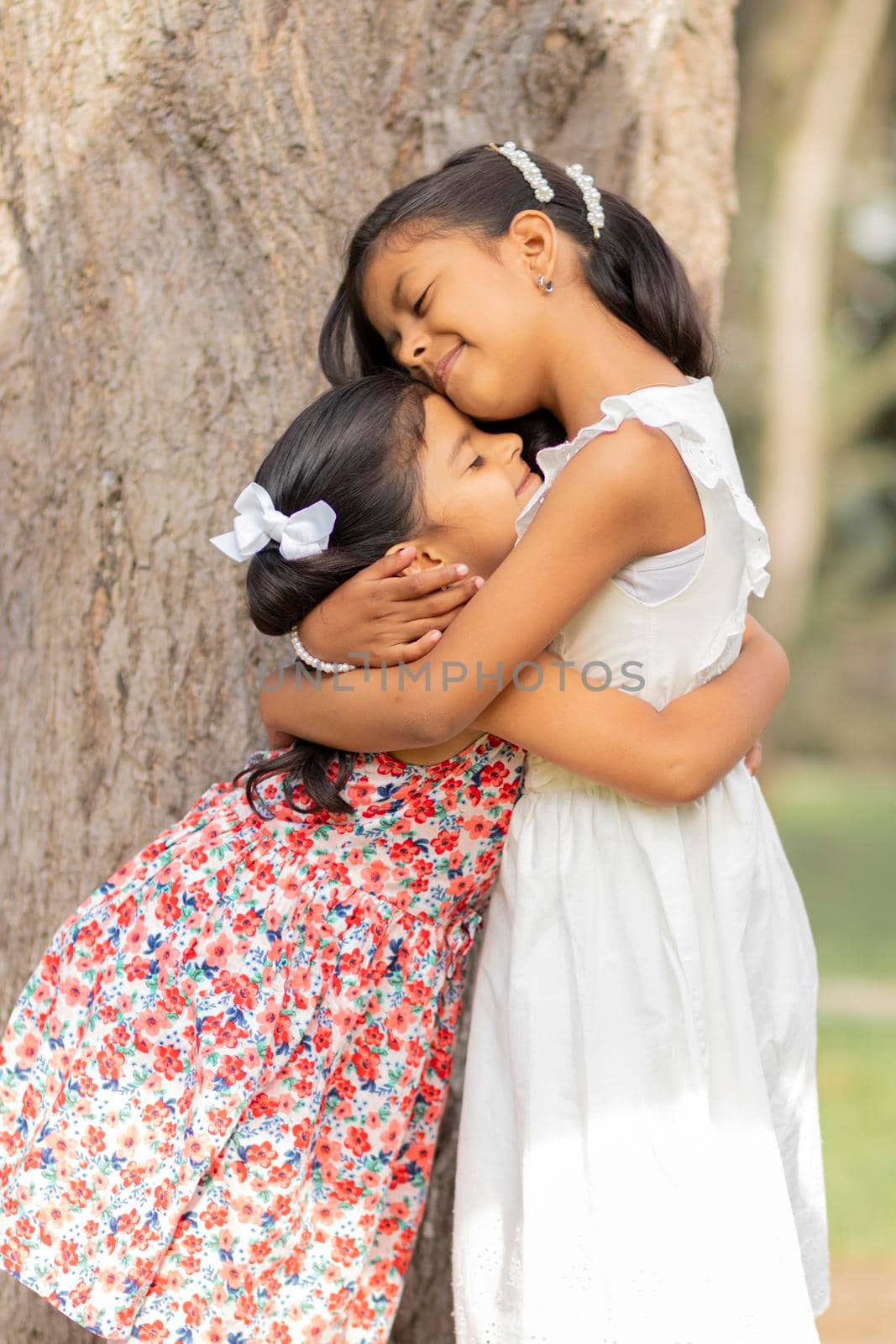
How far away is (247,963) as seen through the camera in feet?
6.24

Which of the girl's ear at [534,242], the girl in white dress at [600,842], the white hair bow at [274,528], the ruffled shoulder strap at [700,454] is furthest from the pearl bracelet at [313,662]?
the girl's ear at [534,242]

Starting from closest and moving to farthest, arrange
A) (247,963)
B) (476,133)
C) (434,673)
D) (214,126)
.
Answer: (434,673), (247,963), (214,126), (476,133)

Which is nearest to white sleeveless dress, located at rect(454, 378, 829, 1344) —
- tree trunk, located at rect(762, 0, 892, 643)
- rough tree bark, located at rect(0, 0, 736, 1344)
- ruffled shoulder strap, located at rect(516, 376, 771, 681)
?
ruffled shoulder strap, located at rect(516, 376, 771, 681)

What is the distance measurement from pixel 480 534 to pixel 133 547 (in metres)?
0.70

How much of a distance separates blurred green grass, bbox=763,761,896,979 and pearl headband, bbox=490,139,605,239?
4210mm

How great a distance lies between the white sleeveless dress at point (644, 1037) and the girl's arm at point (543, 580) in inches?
2.5

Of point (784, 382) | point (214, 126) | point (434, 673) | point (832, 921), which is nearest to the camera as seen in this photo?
point (434, 673)

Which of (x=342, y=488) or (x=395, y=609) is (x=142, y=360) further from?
(x=395, y=609)

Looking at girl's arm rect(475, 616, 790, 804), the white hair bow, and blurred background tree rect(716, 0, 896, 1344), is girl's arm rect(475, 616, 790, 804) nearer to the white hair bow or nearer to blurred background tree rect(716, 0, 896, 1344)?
the white hair bow

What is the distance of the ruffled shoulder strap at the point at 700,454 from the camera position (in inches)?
70.4

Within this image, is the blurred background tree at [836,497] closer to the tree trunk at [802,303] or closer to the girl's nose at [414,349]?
the tree trunk at [802,303]

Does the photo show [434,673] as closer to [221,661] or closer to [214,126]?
[221,661]

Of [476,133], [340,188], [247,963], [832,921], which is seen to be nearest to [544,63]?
[476,133]

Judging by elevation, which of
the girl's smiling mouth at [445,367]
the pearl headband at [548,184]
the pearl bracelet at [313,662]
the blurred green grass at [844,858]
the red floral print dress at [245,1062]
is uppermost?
the pearl headband at [548,184]
